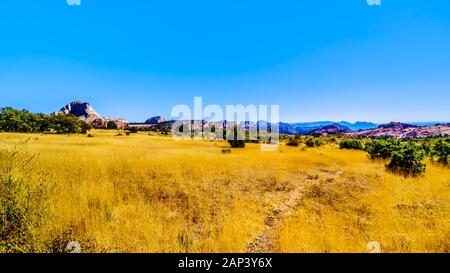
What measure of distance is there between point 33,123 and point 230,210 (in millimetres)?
57767

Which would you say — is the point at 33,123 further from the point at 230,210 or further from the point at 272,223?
the point at 272,223

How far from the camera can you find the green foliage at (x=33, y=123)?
151ft

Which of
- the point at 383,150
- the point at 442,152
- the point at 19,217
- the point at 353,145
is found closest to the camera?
the point at 19,217

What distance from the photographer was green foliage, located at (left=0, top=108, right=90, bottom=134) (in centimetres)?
4603

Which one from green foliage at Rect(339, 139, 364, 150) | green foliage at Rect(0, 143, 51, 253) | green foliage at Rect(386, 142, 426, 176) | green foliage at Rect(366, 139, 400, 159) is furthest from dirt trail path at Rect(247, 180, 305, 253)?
green foliage at Rect(339, 139, 364, 150)

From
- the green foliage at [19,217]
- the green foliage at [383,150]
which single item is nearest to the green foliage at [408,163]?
the green foliage at [383,150]

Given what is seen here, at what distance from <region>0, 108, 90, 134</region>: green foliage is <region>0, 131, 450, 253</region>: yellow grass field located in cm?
4737

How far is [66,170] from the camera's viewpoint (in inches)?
373

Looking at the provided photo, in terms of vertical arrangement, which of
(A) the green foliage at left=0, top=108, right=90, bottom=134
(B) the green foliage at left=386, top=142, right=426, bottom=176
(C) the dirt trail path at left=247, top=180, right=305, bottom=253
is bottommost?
(C) the dirt trail path at left=247, top=180, right=305, bottom=253

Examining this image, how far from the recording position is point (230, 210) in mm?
7227

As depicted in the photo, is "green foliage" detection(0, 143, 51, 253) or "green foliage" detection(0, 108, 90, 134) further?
"green foliage" detection(0, 108, 90, 134)

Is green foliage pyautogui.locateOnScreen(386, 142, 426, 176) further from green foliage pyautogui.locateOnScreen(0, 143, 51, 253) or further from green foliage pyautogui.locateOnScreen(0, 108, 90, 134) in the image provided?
green foliage pyautogui.locateOnScreen(0, 108, 90, 134)

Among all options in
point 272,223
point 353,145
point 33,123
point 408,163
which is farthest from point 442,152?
point 33,123
